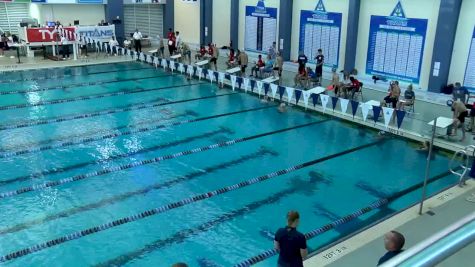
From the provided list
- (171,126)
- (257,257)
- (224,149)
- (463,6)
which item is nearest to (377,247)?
(257,257)

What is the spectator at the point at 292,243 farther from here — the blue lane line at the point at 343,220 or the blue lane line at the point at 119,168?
the blue lane line at the point at 119,168

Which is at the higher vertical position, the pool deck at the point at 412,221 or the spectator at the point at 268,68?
the spectator at the point at 268,68

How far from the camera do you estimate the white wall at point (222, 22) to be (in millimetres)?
21006

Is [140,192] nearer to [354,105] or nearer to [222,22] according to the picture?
[354,105]

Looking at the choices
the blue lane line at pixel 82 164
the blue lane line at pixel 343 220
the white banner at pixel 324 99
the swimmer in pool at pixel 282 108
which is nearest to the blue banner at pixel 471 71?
the white banner at pixel 324 99

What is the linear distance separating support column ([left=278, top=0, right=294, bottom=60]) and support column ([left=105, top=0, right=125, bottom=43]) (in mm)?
8929

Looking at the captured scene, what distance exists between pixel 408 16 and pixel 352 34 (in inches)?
80.5

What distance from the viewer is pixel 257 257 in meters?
5.57

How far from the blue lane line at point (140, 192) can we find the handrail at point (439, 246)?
640cm

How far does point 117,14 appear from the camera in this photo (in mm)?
22188

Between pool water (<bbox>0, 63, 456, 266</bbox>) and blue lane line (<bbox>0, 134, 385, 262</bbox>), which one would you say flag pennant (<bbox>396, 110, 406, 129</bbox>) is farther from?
blue lane line (<bbox>0, 134, 385, 262</bbox>)

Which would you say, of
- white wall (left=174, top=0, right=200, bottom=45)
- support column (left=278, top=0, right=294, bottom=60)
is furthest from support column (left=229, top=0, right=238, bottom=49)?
support column (left=278, top=0, right=294, bottom=60)

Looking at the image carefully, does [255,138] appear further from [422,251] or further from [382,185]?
[422,251]

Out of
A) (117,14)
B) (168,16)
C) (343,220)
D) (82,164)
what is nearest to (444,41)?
(343,220)
